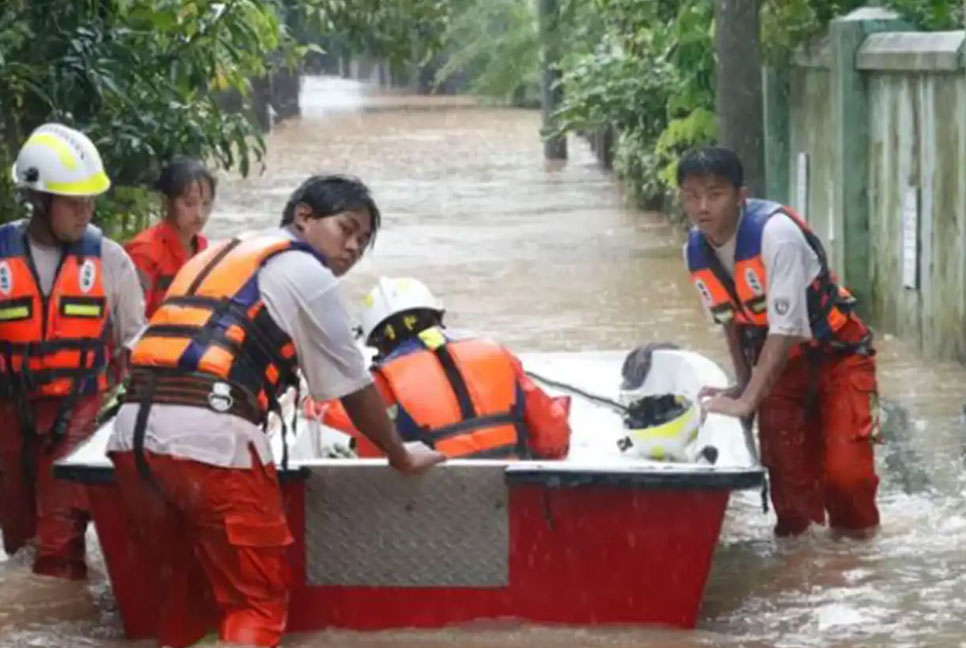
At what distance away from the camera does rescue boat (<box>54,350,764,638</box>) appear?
702 centimetres

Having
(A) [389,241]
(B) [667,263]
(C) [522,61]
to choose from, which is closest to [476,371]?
(B) [667,263]

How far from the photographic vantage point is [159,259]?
362 inches

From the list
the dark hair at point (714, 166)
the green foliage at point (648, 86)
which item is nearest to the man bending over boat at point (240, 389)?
the dark hair at point (714, 166)

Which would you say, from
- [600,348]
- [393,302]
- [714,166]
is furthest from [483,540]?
[600,348]

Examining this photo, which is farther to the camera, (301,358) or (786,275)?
(786,275)

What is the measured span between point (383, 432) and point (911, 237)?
7711 millimetres

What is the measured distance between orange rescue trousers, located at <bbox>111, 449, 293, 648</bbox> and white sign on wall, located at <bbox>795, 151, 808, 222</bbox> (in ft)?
34.7

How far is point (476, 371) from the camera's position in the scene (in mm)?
7227

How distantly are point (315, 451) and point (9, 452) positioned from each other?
1.16 m

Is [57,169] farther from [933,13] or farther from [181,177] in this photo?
[933,13]

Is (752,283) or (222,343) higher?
(222,343)

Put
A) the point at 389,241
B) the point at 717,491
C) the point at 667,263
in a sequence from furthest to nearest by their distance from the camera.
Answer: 1. the point at 389,241
2. the point at 667,263
3. the point at 717,491

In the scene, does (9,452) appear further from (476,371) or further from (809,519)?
(809,519)

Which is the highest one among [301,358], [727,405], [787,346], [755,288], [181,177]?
[181,177]
